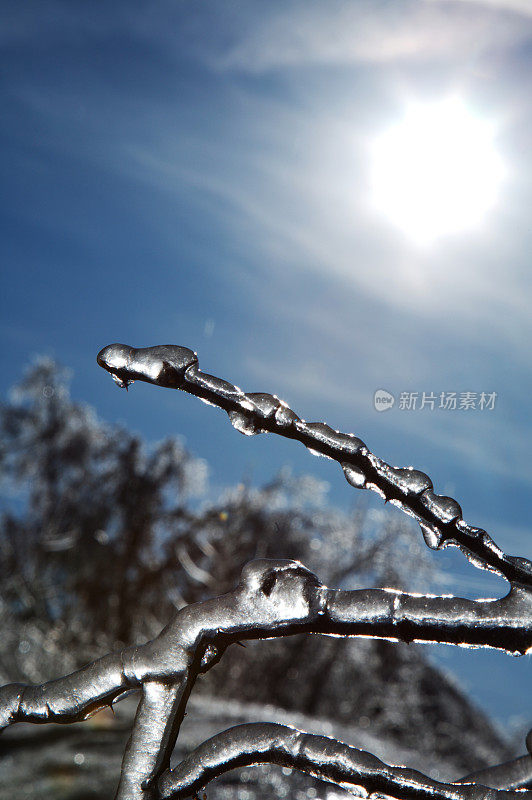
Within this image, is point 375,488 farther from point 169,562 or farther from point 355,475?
point 169,562

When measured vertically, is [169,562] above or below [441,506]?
above

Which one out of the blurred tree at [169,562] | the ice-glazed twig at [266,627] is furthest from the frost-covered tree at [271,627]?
the blurred tree at [169,562]

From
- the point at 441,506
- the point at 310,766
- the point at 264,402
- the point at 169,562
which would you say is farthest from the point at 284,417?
the point at 169,562

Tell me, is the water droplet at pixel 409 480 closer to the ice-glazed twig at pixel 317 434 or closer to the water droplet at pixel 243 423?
the ice-glazed twig at pixel 317 434

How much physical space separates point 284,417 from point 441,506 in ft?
0.43

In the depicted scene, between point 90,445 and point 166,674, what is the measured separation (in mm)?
5496

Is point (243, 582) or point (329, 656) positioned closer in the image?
point (243, 582)

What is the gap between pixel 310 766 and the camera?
431mm

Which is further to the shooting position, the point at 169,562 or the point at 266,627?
the point at 169,562

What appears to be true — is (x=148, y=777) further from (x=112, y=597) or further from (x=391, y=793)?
(x=112, y=597)

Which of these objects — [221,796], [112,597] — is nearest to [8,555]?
[112,597]

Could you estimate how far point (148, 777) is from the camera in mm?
440

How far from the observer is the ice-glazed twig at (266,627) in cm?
44

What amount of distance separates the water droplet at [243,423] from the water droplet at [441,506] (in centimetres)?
13
